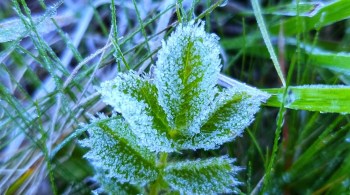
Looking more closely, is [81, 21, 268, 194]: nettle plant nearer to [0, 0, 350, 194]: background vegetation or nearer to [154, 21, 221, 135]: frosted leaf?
[154, 21, 221, 135]: frosted leaf

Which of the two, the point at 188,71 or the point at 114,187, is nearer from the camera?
the point at 188,71

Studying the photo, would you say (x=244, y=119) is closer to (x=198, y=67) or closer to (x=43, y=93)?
(x=198, y=67)

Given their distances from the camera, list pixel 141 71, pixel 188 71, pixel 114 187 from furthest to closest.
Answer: pixel 141 71
pixel 114 187
pixel 188 71

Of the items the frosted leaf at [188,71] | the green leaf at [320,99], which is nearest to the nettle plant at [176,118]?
the frosted leaf at [188,71]

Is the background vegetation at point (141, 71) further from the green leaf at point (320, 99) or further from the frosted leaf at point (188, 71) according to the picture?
the frosted leaf at point (188, 71)

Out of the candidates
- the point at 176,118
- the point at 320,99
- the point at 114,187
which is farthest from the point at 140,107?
the point at 320,99

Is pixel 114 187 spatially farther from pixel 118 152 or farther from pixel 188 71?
pixel 188 71
